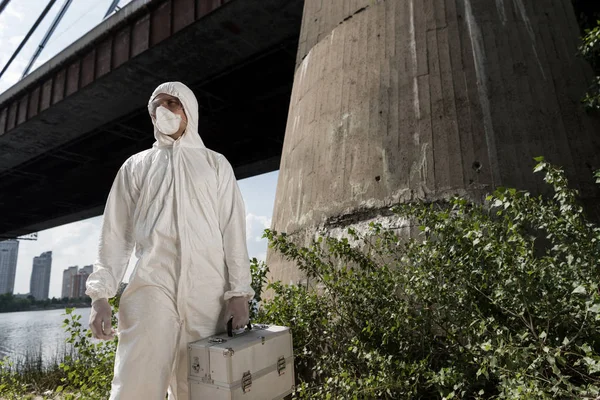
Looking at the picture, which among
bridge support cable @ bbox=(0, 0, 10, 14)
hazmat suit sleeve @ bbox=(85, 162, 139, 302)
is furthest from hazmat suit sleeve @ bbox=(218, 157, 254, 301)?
bridge support cable @ bbox=(0, 0, 10, 14)

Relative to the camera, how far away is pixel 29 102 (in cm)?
1111

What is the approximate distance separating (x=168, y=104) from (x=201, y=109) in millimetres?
10591

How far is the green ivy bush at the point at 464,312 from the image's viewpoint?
192 cm

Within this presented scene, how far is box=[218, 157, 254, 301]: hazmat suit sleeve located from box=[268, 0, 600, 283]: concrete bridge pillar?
1.41m

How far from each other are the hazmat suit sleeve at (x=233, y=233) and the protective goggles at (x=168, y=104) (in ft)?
1.19

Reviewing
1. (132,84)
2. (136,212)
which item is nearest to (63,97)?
(132,84)

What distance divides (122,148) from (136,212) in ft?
46.6

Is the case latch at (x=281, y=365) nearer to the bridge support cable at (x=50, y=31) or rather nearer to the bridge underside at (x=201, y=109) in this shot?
the bridge underside at (x=201, y=109)

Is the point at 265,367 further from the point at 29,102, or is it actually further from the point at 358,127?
the point at 29,102

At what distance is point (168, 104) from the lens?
217cm

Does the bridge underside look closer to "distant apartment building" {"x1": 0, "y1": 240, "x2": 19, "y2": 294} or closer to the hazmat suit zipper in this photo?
the hazmat suit zipper

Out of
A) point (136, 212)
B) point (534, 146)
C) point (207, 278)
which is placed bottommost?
point (207, 278)

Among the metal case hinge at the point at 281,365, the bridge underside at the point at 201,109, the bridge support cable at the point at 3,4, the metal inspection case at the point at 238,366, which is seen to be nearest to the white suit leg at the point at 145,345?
the metal inspection case at the point at 238,366

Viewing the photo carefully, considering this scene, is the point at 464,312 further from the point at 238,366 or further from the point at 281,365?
the point at 238,366
